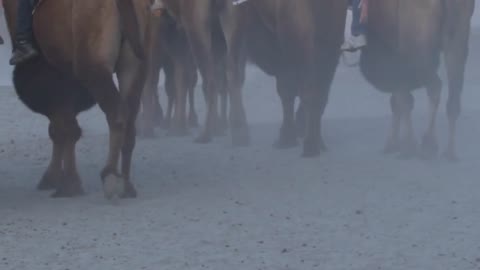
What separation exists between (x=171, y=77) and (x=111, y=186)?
5.75m

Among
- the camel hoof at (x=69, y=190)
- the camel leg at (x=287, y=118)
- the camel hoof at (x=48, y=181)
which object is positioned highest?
the camel hoof at (x=69, y=190)

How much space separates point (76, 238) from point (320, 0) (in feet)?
16.2

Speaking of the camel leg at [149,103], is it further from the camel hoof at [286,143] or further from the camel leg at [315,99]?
Answer: the camel leg at [315,99]

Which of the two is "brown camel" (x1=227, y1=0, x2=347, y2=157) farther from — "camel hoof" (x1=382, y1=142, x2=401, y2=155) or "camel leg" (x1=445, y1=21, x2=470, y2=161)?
"camel leg" (x1=445, y1=21, x2=470, y2=161)

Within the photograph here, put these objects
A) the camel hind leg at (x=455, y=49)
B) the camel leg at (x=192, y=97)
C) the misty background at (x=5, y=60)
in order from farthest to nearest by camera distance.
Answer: the misty background at (x=5, y=60) → the camel leg at (x=192, y=97) → the camel hind leg at (x=455, y=49)

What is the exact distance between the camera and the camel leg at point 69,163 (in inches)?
475

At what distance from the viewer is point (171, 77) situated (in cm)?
1723

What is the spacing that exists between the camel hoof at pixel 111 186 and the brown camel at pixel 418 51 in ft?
11.4

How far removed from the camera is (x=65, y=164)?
39.9ft

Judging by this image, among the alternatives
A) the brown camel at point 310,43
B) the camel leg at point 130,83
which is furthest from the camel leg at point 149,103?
the camel leg at point 130,83

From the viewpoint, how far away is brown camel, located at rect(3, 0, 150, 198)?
11.4m

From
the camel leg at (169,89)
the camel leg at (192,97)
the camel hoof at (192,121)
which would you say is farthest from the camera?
the camel hoof at (192,121)

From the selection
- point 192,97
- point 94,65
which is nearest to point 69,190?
point 94,65

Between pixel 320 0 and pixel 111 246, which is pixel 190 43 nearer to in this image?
pixel 320 0
